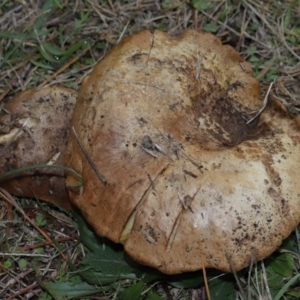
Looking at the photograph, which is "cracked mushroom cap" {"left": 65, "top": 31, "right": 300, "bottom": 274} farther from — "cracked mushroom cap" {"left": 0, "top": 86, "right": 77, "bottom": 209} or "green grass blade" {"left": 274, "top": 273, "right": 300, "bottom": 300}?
"green grass blade" {"left": 274, "top": 273, "right": 300, "bottom": 300}

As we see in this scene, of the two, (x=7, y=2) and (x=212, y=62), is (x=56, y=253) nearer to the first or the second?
(x=212, y=62)

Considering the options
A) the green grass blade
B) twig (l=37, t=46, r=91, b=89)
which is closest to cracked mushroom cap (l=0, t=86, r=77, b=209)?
Answer: twig (l=37, t=46, r=91, b=89)

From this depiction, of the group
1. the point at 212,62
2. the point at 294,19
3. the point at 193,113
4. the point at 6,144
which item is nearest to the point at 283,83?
the point at 294,19

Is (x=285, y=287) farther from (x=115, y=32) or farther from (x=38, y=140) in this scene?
(x=115, y=32)

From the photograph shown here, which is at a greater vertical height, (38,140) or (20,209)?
(38,140)

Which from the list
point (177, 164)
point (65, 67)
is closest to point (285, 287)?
point (177, 164)

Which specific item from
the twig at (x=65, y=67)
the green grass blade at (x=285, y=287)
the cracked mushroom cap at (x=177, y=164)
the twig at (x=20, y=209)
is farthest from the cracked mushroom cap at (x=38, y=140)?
the green grass blade at (x=285, y=287)

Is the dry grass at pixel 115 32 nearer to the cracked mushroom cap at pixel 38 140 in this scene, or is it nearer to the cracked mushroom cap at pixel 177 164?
the cracked mushroom cap at pixel 38 140
